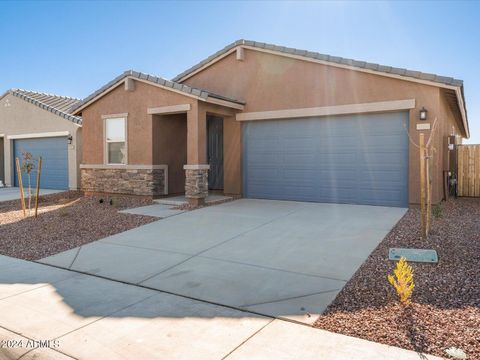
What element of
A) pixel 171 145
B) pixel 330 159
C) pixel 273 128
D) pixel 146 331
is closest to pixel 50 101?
pixel 171 145

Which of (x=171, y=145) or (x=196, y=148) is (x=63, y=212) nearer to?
(x=196, y=148)

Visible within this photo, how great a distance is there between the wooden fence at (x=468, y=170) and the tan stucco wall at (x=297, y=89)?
2.45m

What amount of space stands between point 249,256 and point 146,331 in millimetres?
2763

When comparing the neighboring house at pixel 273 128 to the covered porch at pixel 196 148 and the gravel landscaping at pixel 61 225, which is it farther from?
the gravel landscaping at pixel 61 225

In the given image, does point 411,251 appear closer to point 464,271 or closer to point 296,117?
point 464,271

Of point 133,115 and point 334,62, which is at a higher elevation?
point 334,62

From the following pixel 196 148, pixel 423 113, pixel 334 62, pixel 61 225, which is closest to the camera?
pixel 61 225

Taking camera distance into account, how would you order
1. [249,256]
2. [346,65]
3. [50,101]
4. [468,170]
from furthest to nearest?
[50,101], [468,170], [346,65], [249,256]

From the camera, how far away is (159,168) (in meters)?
13.0

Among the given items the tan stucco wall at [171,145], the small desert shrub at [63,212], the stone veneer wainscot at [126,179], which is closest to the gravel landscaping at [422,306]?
the small desert shrub at [63,212]

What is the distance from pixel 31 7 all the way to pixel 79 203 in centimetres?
602

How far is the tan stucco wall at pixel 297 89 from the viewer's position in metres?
10.6

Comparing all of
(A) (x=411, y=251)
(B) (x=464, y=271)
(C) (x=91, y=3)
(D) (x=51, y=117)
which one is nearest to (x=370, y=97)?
(A) (x=411, y=251)

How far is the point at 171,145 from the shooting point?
13.6 meters
